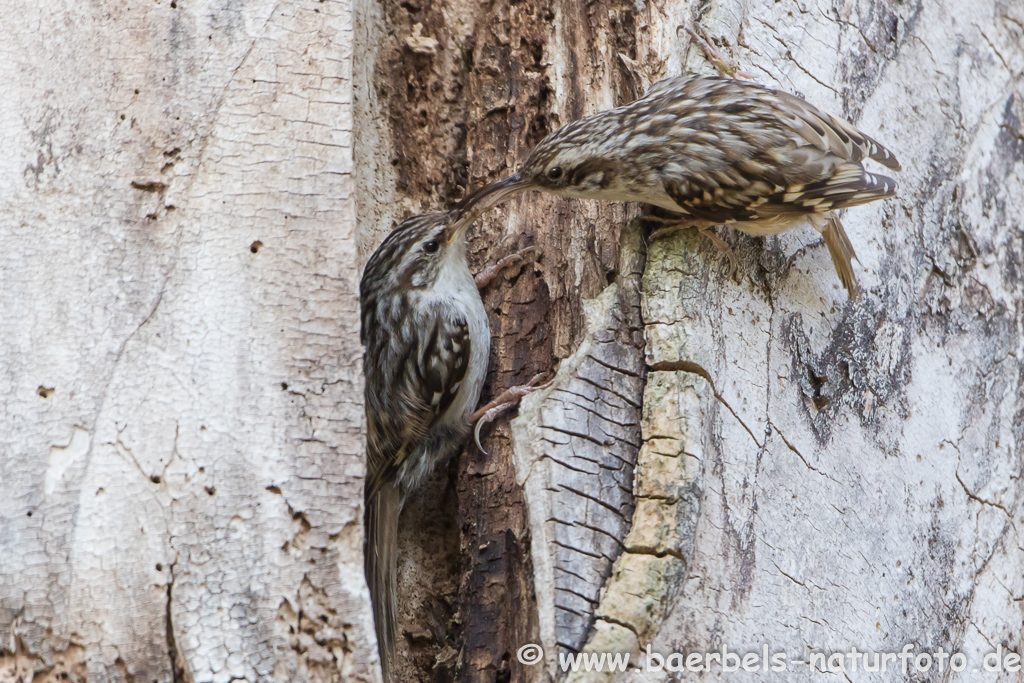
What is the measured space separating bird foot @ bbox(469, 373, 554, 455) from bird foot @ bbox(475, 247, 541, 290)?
1.45 ft

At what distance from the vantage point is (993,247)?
307cm

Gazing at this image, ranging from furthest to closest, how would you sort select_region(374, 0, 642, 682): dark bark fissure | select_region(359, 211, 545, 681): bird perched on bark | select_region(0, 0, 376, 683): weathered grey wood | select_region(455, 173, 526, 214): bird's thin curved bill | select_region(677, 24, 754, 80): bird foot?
select_region(359, 211, 545, 681): bird perched on bark → select_region(455, 173, 526, 214): bird's thin curved bill → select_region(677, 24, 754, 80): bird foot → select_region(374, 0, 642, 682): dark bark fissure → select_region(0, 0, 376, 683): weathered grey wood

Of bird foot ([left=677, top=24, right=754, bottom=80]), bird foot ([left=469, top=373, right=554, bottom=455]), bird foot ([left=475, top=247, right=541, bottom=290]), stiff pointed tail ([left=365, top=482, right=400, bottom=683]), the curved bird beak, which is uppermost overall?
bird foot ([left=677, top=24, right=754, bottom=80])

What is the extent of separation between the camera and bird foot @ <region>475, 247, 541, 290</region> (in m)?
3.07

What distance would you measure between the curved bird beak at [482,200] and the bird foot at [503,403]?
0.63 metres

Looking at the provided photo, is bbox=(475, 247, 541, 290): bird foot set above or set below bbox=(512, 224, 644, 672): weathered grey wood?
above

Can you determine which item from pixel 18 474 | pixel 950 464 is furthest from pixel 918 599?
pixel 18 474

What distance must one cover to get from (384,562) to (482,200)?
1257 mm

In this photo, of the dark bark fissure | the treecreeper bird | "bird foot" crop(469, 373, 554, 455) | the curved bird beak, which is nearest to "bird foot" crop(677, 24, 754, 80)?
the dark bark fissure

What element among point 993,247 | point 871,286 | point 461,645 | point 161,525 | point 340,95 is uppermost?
point 340,95

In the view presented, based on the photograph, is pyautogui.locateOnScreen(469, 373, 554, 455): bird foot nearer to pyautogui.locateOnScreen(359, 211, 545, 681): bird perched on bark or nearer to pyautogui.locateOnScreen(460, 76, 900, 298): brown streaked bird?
pyautogui.locateOnScreen(359, 211, 545, 681): bird perched on bark

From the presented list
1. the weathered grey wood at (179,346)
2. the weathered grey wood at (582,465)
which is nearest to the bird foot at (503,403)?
the weathered grey wood at (582,465)

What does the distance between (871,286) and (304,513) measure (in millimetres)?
1804

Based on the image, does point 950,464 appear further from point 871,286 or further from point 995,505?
point 871,286
